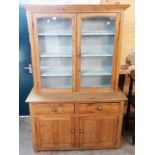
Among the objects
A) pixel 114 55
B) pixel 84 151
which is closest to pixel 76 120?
pixel 84 151

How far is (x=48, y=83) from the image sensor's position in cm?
225

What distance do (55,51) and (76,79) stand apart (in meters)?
0.43

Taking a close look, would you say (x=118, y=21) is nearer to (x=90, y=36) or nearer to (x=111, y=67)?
(x=90, y=36)

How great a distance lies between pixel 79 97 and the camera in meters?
2.11

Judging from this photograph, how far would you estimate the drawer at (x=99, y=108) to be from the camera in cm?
208

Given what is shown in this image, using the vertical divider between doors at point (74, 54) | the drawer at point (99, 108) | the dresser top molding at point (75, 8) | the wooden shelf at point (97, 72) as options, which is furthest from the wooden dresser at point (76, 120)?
the dresser top molding at point (75, 8)

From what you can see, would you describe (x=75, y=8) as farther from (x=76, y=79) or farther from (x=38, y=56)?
(x=76, y=79)

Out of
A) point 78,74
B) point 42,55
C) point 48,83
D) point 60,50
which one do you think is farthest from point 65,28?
point 48,83

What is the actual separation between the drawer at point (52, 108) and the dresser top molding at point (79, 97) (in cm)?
6

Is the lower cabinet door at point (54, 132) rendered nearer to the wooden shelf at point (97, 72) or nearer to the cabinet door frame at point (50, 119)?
the cabinet door frame at point (50, 119)

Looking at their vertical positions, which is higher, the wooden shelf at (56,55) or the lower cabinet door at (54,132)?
the wooden shelf at (56,55)

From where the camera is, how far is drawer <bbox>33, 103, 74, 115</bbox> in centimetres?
207
